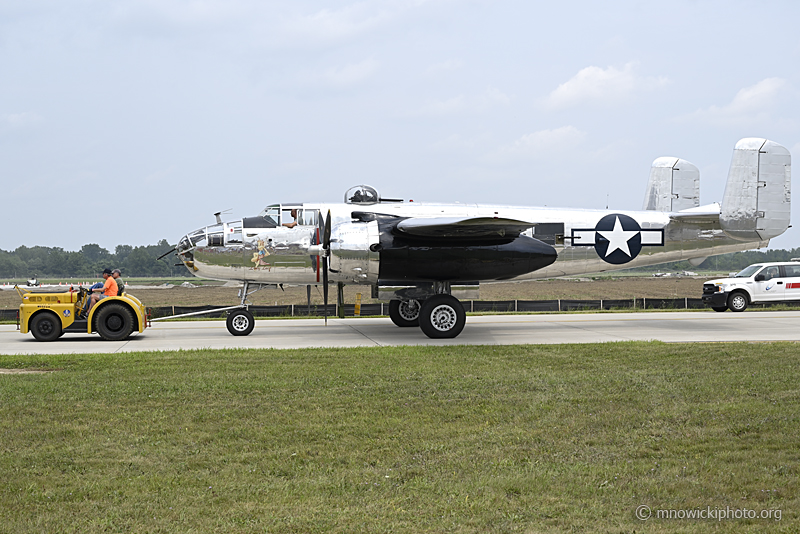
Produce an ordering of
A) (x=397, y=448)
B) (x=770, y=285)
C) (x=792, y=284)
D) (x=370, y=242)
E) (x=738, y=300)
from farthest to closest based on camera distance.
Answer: (x=738, y=300) < (x=770, y=285) < (x=792, y=284) < (x=370, y=242) < (x=397, y=448)

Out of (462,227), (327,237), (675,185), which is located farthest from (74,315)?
(675,185)

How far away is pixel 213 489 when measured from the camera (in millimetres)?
5668

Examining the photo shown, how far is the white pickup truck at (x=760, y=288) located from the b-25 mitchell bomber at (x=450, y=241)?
5.85 meters

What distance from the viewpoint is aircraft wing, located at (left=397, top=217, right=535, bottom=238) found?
53.4 ft

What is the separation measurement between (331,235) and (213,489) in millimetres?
12325

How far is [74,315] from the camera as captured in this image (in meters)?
17.9

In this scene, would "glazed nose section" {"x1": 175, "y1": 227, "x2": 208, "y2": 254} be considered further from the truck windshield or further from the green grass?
the truck windshield

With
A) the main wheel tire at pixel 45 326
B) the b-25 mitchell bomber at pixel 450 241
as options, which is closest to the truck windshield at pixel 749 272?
the b-25 mitchell bomber at pixel 450 241

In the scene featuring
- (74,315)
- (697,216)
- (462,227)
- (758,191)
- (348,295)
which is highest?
(758,191)

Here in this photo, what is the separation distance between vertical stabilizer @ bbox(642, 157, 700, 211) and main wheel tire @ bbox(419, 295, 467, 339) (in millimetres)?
11738

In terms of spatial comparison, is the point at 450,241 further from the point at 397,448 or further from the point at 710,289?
the point at 710,289

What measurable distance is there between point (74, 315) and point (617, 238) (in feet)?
52.8

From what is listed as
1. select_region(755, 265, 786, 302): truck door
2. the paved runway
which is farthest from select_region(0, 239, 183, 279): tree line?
select_region(755, 265, 786, 302): truck door

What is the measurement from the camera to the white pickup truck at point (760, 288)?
26.6 m
